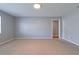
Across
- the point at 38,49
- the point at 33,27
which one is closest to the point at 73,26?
the point at 38,49

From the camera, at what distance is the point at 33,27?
29.4ft

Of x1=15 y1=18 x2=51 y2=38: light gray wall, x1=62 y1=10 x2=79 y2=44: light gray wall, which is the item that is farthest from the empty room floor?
x1=15 y1=18 x2=51 y2=38: light gray wall

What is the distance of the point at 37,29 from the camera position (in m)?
8.98

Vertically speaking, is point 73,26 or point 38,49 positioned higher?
point 73,26

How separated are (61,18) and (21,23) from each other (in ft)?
11.1

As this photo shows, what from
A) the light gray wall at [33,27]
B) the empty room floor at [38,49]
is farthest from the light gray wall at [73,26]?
the light gray wall at [33,27]

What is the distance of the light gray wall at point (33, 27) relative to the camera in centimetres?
890

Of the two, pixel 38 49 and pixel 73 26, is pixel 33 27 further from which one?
pixel 38 49

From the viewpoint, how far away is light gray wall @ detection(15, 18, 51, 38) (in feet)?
29.2

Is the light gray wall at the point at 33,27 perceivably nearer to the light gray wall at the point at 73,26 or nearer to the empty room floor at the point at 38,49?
the light gray wall at the point at 73,26

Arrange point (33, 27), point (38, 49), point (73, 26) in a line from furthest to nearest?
1. point (33, 27)
2. point (73, 26)
3. point (38, 49)

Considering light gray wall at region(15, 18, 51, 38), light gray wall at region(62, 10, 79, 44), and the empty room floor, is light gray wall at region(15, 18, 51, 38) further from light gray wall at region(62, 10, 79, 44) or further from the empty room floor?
the empty room floor

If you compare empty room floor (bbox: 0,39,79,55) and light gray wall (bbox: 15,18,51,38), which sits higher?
light gray wall (bbox: 15,18,51,38)
